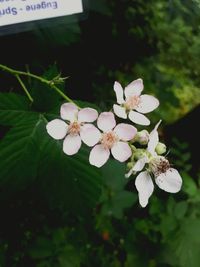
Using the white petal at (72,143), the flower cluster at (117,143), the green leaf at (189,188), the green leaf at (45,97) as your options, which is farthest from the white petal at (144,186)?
the green leaf at (189,188)

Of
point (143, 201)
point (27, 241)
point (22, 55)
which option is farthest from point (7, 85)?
point (143, 201)

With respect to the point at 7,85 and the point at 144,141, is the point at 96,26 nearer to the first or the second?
the point at 7,85

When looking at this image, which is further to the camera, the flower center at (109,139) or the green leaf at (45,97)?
the green leaf at (45,97)

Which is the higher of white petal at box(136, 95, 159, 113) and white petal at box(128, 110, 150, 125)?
white petal at box(136, 95, 159, 113)

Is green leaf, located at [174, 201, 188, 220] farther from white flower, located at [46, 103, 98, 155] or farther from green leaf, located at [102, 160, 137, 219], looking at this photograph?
white flower, located at [46, 103, 98, 155]

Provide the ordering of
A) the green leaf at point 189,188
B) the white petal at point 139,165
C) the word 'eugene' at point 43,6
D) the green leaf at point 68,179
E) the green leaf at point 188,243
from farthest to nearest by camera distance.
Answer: the green leaf at point 189,188 < the green leaf at point 188,243 < the word 'eugene' at point 43,6 < the green leaf at point 68,179 < the white petal at point 139,165

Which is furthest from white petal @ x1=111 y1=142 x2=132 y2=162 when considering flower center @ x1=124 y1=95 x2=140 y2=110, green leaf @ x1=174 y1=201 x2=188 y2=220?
green leaf @ x1=174 y1=201 x2=188 y2=220

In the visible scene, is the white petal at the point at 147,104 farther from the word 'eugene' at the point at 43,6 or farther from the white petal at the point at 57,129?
the word 'eugene' at the point at 43,6
